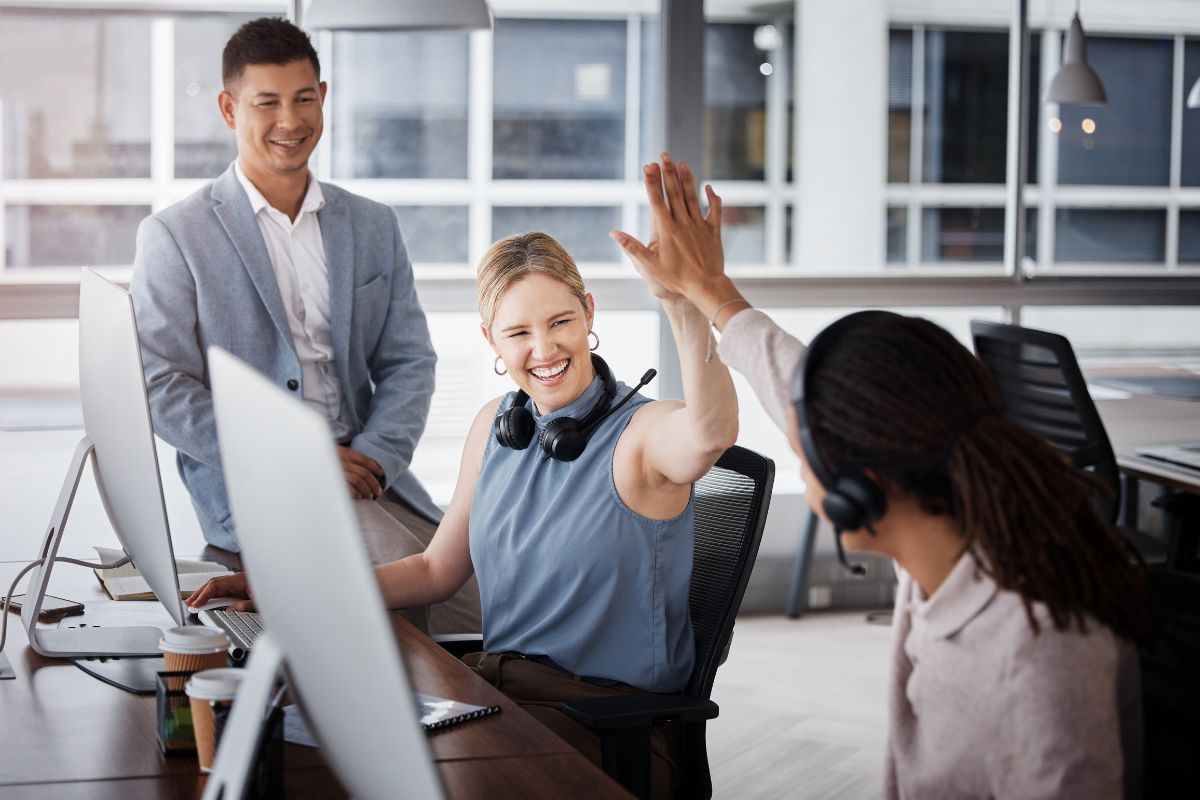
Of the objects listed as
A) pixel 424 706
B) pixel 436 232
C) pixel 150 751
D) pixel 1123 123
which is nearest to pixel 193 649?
pixel 150 751

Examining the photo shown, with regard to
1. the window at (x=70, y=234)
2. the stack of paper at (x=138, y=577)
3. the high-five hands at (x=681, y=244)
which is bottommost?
the stack of paper at (x=138, y=577)

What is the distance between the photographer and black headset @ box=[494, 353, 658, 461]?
2.13 m

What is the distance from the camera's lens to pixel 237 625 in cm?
204

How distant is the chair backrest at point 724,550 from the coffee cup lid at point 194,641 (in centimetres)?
74

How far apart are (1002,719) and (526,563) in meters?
1.00

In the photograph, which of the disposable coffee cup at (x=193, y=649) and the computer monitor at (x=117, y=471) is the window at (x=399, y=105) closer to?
the computer monitor at (x=117, y=471)

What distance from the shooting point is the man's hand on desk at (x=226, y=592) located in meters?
2.15

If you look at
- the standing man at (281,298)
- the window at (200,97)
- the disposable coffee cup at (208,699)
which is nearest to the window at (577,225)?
the window at (200,97)

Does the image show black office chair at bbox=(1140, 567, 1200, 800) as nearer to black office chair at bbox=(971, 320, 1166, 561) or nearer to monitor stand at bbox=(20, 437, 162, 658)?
monitor stand at bbox=(20, 437, 162, 658)

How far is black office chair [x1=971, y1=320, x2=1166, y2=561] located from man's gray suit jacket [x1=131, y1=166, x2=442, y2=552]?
1.59m

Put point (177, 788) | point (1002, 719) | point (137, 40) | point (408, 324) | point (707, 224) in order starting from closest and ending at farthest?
point (1002, 719), point (177, 788), point (707, 224), point (408, 324), point (137, 40)

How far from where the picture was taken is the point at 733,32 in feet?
16.6

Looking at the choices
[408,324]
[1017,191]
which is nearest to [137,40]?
[408,324]

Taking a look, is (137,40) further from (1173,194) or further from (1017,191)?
(1173,194)
